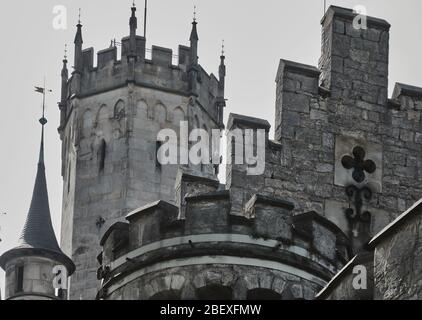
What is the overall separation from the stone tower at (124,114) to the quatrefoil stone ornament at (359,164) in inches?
1523

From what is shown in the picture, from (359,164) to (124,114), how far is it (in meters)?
41.1

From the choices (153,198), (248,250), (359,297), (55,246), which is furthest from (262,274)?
(153,198)

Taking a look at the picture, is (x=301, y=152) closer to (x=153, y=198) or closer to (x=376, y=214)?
(x=376, y=214)

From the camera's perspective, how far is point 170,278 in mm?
22266

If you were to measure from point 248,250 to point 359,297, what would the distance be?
572cm


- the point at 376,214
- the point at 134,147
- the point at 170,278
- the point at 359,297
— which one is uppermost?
the point at 134,147

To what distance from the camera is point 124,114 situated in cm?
6619

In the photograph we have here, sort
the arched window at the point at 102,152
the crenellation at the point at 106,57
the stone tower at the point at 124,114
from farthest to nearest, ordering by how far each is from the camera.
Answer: the crenellation at the point at 106,57, the arched window at the point at 102,152, the stone tower at the point at 124,114

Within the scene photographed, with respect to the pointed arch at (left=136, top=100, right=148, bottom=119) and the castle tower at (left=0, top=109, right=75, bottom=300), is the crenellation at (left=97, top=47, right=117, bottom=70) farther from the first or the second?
the castle tower at (left=0, top=109, right=75, bottom=300)

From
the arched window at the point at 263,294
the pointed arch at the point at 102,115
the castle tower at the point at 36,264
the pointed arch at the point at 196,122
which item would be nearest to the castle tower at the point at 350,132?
the arched window at the point at 263,294

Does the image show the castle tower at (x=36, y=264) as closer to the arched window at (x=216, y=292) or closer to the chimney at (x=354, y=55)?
the chimney at (x=354, y=55)

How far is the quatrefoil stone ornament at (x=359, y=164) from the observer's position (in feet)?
82.9

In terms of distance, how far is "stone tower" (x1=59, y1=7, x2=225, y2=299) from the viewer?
212ft

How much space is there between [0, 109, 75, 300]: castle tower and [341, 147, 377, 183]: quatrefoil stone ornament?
26.9 meters
